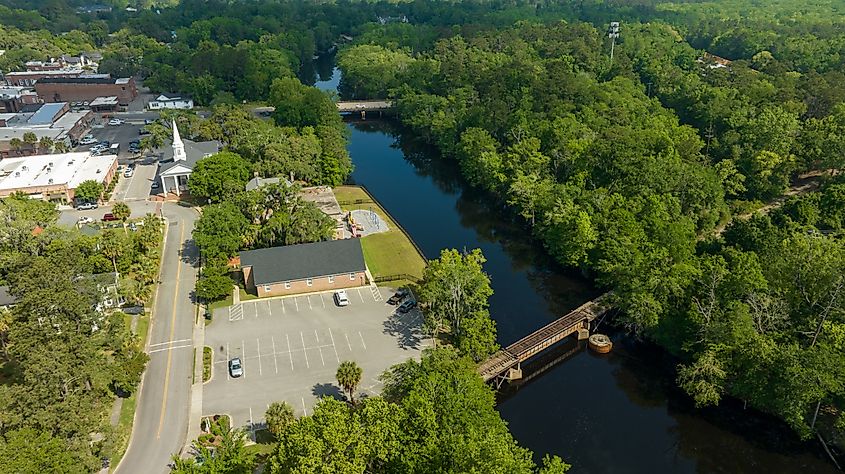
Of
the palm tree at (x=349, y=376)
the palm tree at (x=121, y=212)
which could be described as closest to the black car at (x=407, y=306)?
the palm tree at (x=349, y=376)

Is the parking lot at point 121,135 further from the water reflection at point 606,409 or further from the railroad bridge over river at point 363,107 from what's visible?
the water reflection at point 606,409

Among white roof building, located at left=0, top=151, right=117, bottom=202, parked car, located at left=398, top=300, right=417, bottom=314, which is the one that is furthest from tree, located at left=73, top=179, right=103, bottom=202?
parked car, located at left=398, top=300, right=417, bottom=314

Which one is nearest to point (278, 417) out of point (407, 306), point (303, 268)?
point (407, 306)

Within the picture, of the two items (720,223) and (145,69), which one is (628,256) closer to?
(720,223)

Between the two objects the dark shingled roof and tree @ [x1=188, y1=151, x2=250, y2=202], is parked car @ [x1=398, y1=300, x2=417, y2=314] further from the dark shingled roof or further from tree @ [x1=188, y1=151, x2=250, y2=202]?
tree @ [x1=188, y1=151, x2=250, y2=202]

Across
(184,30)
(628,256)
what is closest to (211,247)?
(628,256)

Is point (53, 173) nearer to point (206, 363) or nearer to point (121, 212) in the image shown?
point (121, 212)
